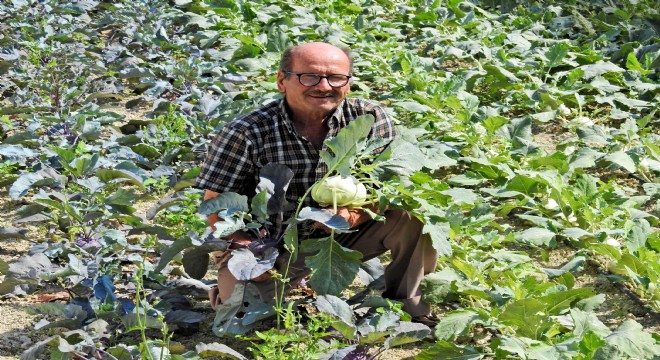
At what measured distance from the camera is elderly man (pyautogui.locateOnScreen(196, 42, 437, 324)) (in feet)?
11.2

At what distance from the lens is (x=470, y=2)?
8.05 meters

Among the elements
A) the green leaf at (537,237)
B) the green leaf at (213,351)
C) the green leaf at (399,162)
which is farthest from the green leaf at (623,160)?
the green leaf at (213,351)

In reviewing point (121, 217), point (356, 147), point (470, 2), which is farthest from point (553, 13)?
point (356, 147)

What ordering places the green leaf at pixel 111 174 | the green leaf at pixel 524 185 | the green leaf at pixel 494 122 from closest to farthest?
1. the green leaf at pixel 111 174
2. the green leaf at pixel 524 185
3. the green leaf at pixel 494 122

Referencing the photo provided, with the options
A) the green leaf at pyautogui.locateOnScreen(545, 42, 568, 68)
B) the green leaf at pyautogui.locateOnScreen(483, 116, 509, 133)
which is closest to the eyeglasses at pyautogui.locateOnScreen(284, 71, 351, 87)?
the green leaf at pyautogui.locateOnScreen(483, 116, 509, 133)

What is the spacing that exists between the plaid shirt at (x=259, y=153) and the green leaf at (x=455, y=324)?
0.64 m

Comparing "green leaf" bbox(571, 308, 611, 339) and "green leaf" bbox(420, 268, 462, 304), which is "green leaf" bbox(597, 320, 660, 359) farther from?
"green leaf" bbox(420, 268, 462, 304)

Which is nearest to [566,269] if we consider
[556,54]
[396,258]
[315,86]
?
[396,258]

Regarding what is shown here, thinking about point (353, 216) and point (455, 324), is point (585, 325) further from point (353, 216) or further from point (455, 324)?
point (353, 216)

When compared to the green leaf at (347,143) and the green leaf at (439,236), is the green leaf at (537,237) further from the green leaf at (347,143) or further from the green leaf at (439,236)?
the green leaf at (347,143)

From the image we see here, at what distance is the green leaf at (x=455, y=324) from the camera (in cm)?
306

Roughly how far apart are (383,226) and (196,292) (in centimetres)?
76

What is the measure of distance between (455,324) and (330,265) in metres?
0.41

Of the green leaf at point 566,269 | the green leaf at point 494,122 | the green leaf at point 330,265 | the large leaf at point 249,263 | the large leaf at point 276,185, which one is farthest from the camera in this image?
the green leaf at point 494,122
